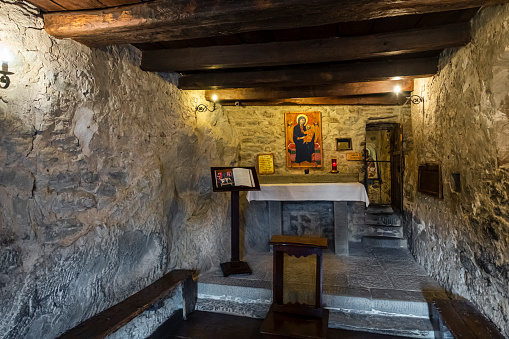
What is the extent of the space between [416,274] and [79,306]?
11.9 feet

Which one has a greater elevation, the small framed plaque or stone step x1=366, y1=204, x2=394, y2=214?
the small framed plaque

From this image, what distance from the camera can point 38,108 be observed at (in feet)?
6.94

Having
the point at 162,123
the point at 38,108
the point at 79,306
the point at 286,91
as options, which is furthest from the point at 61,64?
the point at 286,91

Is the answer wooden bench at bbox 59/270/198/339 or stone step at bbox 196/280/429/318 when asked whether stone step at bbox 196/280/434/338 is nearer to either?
stone step at bbox 196/280/429/318

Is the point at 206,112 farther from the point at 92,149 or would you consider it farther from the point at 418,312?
the point at 418,312

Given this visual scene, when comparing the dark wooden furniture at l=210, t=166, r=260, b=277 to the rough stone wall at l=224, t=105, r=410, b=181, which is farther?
the rough stone wall at l=224, t=105, r=410, b=181

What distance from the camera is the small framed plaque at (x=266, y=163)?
219 inches

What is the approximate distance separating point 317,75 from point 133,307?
9.73 feet

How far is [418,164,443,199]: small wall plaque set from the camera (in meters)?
3.29

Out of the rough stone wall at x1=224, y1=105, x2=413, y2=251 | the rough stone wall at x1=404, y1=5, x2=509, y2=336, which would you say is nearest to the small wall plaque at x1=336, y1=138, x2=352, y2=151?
the rough stone wall at x1=224, y1=105, x2=413, y2=251

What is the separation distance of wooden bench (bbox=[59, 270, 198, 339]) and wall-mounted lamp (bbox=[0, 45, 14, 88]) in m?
1.69

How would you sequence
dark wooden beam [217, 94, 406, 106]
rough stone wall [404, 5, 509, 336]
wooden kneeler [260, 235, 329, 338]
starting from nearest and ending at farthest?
rough stone wall [404, 5, 509, 336], wooden kneeler [260, 235, 329, 338], dark wooden beam [217, 94, 406, 106]

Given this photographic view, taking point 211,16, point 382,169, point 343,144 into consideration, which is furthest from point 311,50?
point 382,169

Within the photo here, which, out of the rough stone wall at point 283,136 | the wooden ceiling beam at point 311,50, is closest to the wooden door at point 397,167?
the rough stone wall at point 283,136
